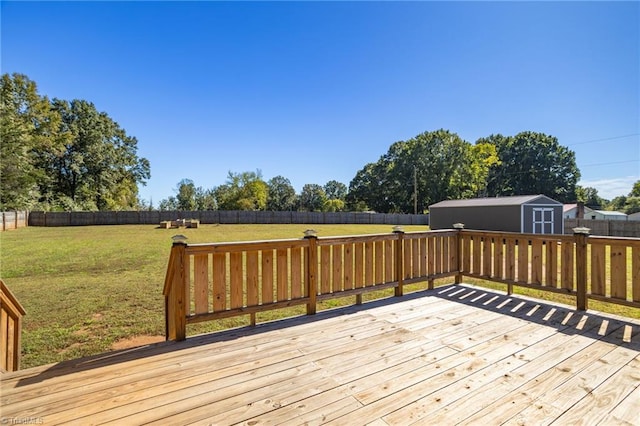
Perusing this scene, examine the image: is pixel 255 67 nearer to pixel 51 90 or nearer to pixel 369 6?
pixel 369 6

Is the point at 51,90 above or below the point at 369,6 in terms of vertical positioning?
above

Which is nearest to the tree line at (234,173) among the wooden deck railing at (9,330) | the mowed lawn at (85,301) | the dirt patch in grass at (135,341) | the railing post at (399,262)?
the mowed lawn at (85,301)

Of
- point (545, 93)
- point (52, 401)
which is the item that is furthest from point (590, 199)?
point (52, 401)

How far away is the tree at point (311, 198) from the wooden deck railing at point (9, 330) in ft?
159

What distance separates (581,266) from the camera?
146 inches

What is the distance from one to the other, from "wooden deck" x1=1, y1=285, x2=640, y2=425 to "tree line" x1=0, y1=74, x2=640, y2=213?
77.3ft

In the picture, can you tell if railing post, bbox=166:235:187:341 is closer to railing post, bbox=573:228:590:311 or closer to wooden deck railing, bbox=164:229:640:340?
wooden deck railing, bbox=164:229:640:340

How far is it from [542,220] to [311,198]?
39566mm

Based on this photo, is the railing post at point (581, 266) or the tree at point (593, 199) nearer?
the railing post at point (581, 266)

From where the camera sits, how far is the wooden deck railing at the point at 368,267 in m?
3.06

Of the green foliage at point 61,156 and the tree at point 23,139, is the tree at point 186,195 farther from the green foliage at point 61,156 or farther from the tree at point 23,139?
the tree at point 23,139

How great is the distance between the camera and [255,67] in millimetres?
13602

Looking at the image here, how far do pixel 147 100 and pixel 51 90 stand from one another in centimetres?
1691

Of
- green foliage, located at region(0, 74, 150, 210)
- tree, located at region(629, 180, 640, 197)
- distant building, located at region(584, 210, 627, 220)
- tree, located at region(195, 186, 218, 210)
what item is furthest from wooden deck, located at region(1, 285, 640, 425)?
tree, located at region(629, 180, 640, 197)
